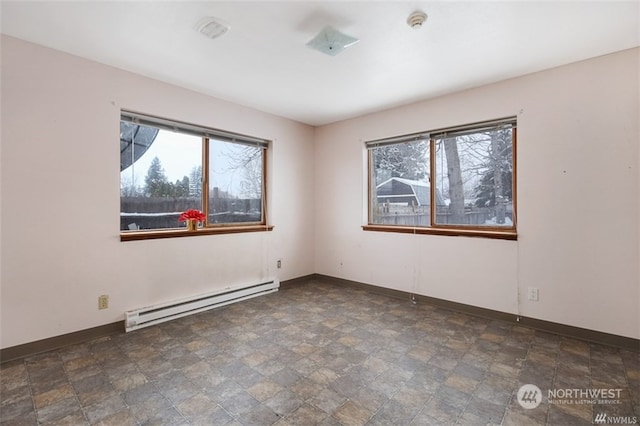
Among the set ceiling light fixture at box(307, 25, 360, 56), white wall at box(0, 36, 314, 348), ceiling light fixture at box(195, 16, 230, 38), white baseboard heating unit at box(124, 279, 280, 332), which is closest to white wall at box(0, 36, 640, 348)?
white wall at box(0, 36, 314, 348)

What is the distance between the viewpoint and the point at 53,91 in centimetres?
249

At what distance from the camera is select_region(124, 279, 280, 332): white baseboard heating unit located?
286 cm

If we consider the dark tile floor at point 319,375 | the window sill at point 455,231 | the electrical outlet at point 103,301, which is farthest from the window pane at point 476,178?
the electrical outlet at point 103,301

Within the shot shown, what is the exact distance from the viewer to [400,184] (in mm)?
4023

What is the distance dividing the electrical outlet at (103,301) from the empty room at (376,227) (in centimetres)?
6

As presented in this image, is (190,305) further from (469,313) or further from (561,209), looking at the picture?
(561,209)

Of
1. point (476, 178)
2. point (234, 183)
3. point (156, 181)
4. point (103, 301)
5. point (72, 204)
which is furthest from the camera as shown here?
point (234, 183)

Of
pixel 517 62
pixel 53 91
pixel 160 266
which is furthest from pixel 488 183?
pixel 53 91

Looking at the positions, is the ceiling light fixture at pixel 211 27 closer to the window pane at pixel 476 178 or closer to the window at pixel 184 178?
the window at pixel 184 178

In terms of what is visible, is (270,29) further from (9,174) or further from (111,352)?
(111,352)

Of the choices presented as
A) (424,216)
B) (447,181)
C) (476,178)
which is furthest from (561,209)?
(424,216)

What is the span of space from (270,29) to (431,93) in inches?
79.9

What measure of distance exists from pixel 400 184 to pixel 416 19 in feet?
7.36

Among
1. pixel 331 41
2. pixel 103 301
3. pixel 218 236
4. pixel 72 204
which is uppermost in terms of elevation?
pixel 331 41
